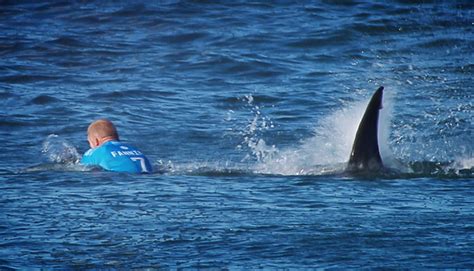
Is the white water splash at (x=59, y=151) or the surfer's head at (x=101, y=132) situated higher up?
the white water splash at (x=59, y=151)

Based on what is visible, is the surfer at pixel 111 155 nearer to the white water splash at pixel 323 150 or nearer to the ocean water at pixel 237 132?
the ocean water at pixel 237 132

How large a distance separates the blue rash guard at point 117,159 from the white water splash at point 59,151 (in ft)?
2.88

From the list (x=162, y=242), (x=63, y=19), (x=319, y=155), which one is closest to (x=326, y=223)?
(x=162, y=242)

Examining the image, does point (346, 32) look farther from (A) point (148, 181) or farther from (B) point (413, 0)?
(A) point (148, 181)

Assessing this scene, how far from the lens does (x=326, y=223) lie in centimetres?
913

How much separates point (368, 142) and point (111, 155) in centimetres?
276

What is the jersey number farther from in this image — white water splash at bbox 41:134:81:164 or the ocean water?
white water splash at bbox 41:134:81:164

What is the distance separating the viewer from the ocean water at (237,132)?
336 inches

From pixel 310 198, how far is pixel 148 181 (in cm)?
186

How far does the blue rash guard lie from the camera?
1180 centimetres

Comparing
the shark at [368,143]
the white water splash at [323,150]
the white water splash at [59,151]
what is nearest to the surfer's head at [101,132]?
the white water splash at [59,151]

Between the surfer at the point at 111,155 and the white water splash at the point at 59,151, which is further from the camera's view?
the white water splash at the point at 59,151

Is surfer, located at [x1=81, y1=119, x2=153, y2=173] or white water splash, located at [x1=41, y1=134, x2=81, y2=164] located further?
white water splash, located at [x1=41, y1=134, x2=81, y2=164]

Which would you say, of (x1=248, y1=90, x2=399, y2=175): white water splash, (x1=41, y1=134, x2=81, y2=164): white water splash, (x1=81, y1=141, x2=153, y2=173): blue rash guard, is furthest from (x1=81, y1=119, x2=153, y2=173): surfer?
(x1=248, y1=90, x2=399, y2=175): white water splash
